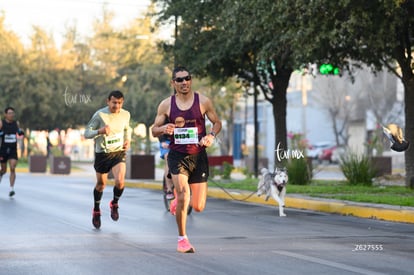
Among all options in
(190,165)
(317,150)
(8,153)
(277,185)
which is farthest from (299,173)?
(317,150)

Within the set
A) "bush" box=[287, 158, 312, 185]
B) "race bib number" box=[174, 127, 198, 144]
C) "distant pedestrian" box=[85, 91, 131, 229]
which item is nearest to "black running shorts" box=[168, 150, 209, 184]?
"race bib number" box=[174, 127, 198, 144]

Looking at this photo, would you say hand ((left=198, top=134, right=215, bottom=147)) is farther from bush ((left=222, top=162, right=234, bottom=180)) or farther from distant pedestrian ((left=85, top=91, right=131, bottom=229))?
bush ((left=222, top=162, right=234, bottom=180))

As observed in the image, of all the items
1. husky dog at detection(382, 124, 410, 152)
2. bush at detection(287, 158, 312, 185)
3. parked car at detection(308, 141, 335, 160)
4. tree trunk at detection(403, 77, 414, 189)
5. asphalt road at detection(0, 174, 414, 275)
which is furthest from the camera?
parked car at detection(308, 141, 335, 160)

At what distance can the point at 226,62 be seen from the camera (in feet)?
98.8

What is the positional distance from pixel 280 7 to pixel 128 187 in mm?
10979

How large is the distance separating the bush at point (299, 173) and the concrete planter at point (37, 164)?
22.2m

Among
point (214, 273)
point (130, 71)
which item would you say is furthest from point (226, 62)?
point (130, 71)

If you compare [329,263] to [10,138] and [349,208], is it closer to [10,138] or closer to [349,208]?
[349,208]

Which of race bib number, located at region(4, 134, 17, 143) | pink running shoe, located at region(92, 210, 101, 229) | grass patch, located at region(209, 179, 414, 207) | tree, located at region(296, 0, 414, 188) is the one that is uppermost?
tree, located at region(296, 0, 414, 188)

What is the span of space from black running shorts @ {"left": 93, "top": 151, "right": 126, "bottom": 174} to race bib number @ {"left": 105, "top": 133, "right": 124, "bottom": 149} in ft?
0.40

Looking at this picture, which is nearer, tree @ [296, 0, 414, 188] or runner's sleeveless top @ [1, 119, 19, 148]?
tree @ [296, 0, 414, 188]

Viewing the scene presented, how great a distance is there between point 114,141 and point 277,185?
4.19m

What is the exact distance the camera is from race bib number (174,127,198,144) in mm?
10034

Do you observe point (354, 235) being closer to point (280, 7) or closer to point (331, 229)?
point (331, 229)
